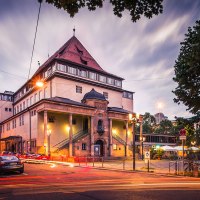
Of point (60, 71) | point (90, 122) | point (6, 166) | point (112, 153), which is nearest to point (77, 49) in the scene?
point (60, 71)

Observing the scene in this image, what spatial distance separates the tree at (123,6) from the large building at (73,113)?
3527 cm

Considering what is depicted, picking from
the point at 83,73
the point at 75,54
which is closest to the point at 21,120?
the point at 83,73

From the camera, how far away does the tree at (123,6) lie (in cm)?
649

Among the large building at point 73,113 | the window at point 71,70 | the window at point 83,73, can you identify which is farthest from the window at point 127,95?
the window at point 71,70

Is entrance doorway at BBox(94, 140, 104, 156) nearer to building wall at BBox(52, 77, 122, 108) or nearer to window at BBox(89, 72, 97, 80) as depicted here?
building wall at BBox(52, 77, 122, 108)

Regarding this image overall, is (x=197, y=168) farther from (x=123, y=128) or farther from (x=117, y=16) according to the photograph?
(x=123, y=128)

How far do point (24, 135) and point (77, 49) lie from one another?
21.3 meters

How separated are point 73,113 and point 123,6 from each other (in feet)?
130

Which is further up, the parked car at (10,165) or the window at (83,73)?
the window at (83,73)

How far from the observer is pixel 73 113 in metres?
45.6

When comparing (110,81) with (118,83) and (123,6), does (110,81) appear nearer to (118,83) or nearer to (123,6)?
(118,83)

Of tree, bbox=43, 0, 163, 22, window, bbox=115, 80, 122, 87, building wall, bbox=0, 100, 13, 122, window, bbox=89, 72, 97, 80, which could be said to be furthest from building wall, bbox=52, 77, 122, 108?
tree, bbox=43, 0, 163, 22

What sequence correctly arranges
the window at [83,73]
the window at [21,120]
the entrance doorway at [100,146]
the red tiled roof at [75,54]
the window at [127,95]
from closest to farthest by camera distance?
the entrance doorway at [100,146], the window at [83,73], the window at [21,120], the red tiled roof at [75,54], the window at [127,95]

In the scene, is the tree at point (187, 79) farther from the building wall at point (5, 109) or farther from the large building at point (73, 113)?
the building wall at point (5, 109)
